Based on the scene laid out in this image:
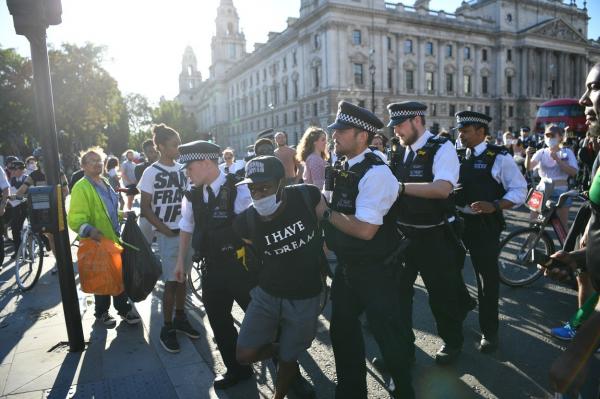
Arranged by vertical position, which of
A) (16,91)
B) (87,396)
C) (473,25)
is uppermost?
(473,25)

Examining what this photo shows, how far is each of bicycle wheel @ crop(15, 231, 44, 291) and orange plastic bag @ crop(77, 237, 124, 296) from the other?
2708 mm

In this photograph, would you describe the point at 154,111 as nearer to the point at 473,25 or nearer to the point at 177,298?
the point at 473,25

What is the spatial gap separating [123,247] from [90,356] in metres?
1.17

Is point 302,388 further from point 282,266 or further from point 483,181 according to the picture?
point 483,181

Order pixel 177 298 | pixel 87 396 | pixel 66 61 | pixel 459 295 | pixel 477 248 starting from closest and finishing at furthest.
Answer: pixel 87 396 → pixel 459 295 → pixel 477 248 → pixel 177 298 → pixel 66 61

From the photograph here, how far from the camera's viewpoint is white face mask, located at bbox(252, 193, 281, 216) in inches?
106

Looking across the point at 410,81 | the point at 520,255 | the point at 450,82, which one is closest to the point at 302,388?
the point at 520,255

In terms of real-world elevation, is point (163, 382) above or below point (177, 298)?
below

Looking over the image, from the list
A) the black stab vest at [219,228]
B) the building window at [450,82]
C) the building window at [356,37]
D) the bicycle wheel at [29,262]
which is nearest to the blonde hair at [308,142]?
the black stab vest at [219,228]

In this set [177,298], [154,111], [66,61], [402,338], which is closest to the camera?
[402,338]

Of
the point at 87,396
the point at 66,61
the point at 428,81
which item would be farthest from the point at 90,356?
the point at 428,81

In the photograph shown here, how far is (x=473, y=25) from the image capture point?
58.5 meters

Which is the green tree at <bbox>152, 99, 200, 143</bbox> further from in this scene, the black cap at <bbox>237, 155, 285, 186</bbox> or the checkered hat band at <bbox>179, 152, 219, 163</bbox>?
the black cap at <bbox>237, 155, 285, 186</bbox>

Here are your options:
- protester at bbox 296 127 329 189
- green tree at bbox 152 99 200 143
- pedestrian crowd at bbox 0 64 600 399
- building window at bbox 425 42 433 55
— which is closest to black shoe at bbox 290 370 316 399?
pedestrian crowd at bbox 0 64 600 399
